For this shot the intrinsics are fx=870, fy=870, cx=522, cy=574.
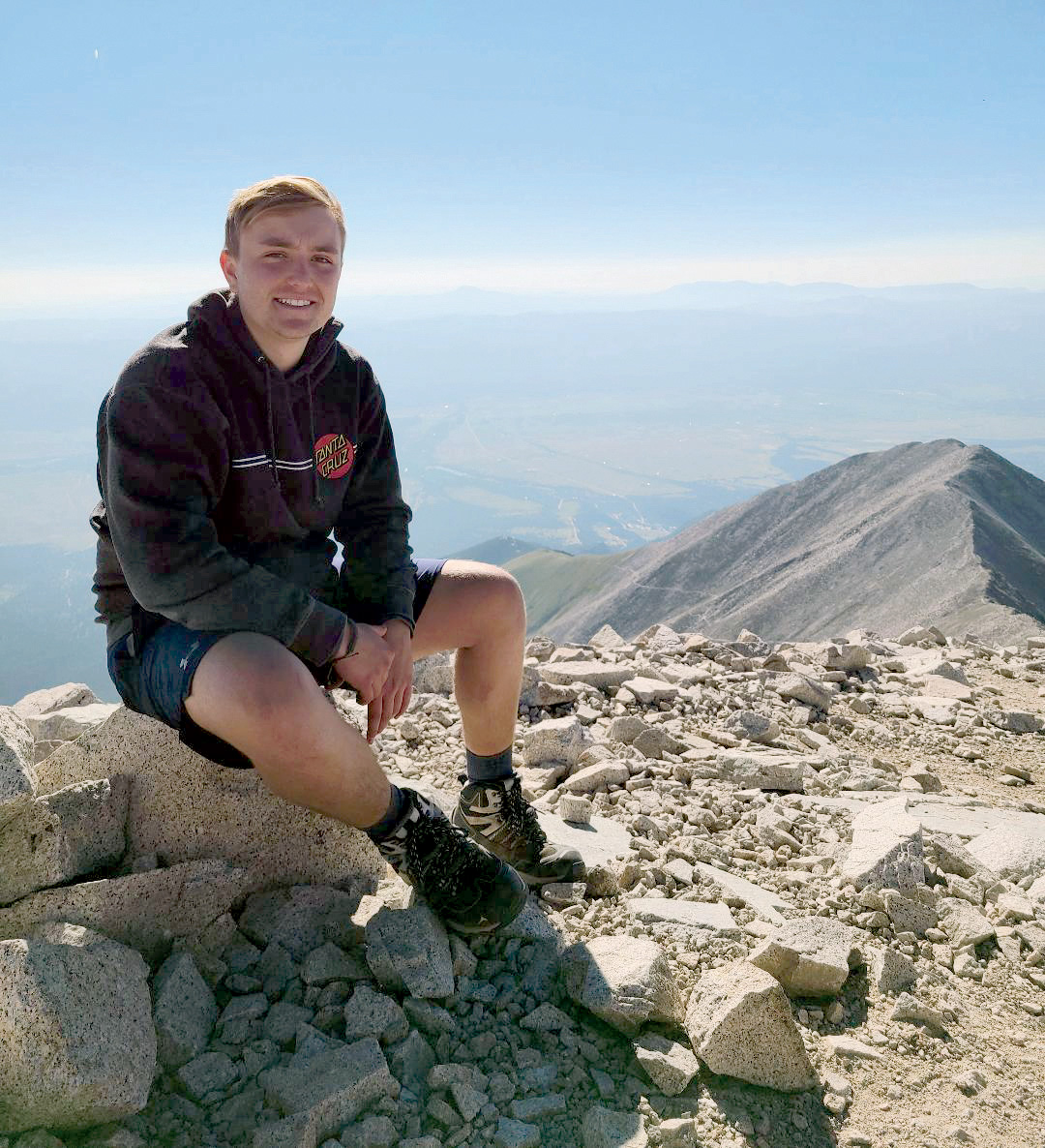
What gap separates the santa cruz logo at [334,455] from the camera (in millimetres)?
3543

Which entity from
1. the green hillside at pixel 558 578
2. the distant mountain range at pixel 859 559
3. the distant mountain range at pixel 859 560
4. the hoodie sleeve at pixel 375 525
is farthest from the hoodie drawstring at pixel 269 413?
the green hillside at pixel 558 578

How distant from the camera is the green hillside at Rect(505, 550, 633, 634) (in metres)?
110

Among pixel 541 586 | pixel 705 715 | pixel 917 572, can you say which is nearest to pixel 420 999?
pixel 705 715

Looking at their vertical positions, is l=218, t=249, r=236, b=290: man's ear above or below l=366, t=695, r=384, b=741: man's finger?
above

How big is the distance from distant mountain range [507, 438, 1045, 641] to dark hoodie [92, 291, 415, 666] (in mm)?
22379

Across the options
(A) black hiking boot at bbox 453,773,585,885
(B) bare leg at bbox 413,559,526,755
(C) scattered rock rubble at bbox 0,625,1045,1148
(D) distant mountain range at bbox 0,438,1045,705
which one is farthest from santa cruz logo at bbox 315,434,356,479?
(D) distant mountain range at bbox 0,438,1045,705

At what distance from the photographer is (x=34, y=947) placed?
8.16ft

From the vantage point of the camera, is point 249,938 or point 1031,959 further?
point 1031,959

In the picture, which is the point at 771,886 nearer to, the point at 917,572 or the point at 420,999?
the point at 420,999

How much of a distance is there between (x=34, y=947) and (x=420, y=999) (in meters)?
1.22

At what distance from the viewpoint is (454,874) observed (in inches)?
129

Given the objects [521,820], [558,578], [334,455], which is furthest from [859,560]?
[334,455]

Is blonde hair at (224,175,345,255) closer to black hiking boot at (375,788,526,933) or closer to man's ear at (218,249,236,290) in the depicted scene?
man's ear at (218,249,236,290)

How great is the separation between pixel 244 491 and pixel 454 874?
1.64 metres
